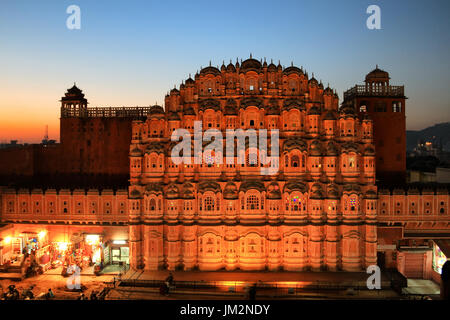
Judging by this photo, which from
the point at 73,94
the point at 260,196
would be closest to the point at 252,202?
the point at 260,196

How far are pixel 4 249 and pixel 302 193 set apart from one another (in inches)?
1149

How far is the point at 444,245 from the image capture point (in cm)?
3303

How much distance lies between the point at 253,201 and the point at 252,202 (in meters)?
0.13

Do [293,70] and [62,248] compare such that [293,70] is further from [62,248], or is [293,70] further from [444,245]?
[62,248]

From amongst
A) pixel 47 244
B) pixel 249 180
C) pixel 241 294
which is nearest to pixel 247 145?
pixel 249 180

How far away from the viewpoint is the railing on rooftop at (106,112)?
142ft

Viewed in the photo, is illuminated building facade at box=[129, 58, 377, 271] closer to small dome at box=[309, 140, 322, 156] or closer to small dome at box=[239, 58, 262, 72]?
small dome at box=[309, 140, 322, 156]

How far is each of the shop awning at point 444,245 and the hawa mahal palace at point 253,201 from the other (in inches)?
6.2

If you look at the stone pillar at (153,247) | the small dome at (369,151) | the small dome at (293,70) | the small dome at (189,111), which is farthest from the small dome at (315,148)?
the stone pillar at (153,247)
